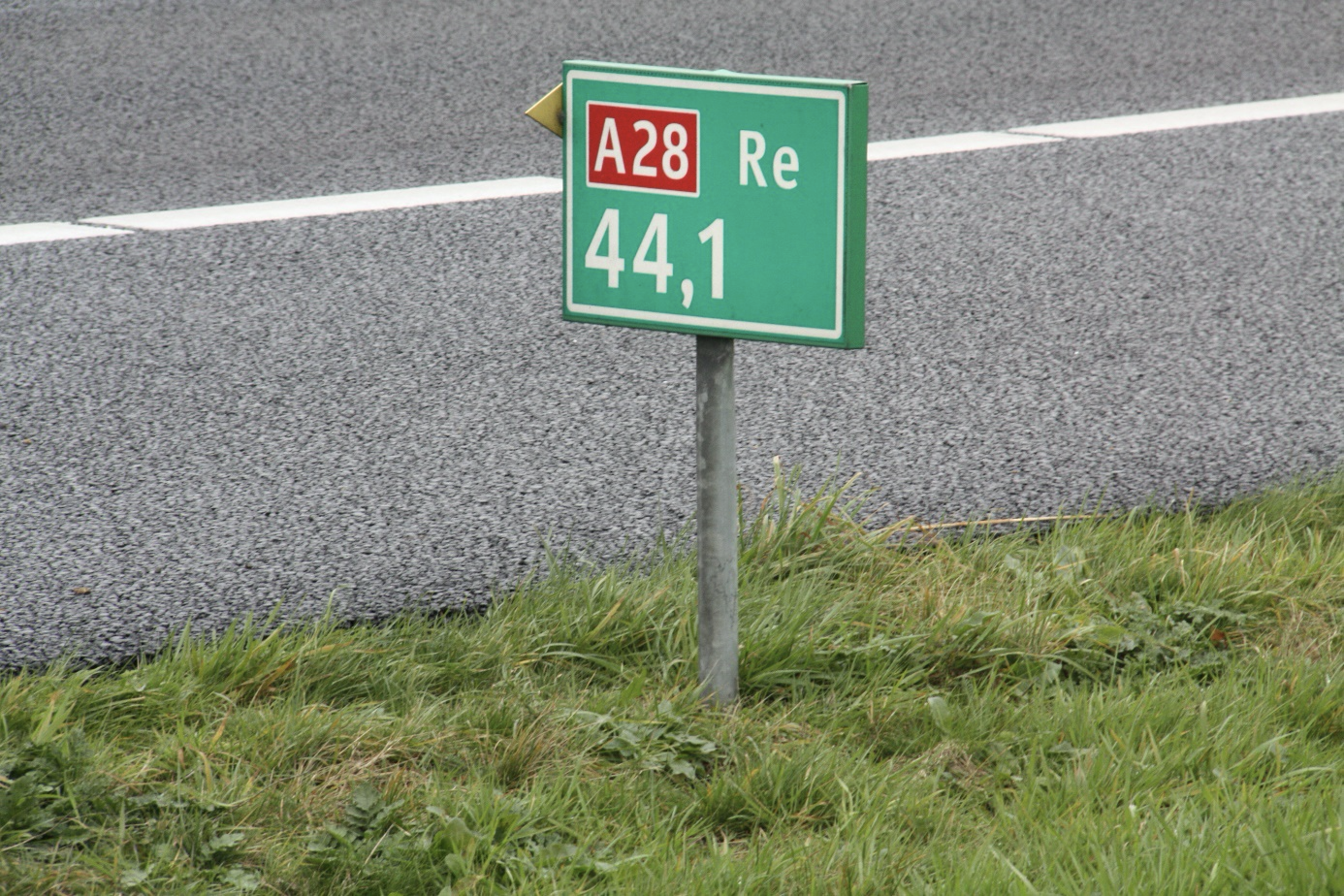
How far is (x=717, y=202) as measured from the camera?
6.43ft

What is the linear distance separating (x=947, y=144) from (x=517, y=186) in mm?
1551

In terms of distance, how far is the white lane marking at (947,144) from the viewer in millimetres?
5255

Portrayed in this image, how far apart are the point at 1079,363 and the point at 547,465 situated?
135cm

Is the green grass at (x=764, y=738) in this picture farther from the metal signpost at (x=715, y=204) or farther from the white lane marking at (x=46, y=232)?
the white lane marking at (x=46, y=232)

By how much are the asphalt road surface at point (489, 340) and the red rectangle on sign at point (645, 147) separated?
0.89 meters

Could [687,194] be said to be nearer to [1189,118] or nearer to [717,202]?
[717,202]

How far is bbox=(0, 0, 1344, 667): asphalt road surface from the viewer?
9.17 ft

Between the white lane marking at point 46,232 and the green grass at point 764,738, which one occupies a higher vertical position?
the white lane marking at point 46,232

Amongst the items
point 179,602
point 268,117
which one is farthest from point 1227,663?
point 268,117

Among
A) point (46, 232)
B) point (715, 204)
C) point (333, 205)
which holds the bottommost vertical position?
point (715, 204)

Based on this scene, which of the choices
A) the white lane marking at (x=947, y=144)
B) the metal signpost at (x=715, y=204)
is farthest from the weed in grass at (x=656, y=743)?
the white lane marking at (x=947, y=144)

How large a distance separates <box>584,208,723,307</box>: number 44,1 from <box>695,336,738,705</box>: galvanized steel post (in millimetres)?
91

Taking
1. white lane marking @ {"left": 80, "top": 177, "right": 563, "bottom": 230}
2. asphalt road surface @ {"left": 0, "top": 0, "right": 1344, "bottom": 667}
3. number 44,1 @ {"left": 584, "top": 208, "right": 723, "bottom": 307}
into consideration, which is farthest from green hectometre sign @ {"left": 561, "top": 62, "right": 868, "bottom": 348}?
white lane marking @ {"left": 80, "top": 177, "right": 563, "bottom": 230}

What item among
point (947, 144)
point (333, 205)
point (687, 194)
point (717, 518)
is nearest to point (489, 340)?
point (333, 205)
